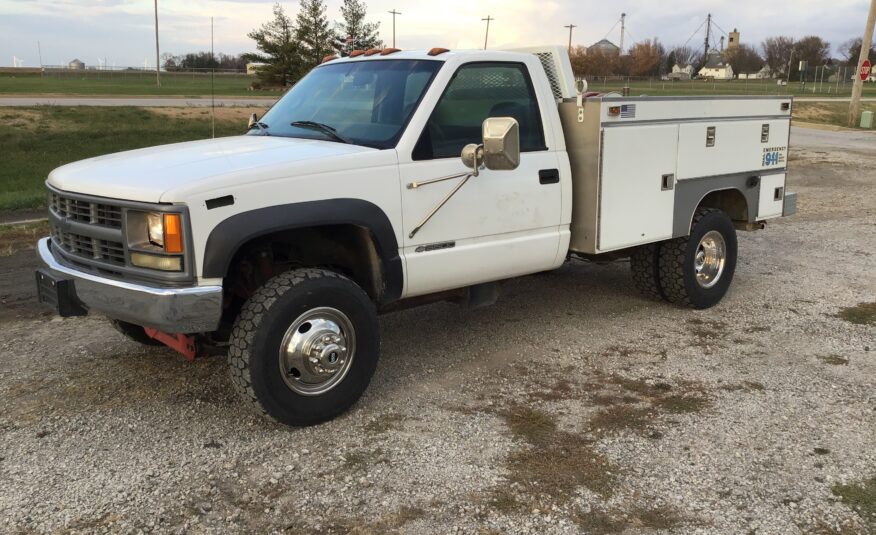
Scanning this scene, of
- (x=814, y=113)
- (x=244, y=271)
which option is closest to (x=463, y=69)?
(x=244, y=271)

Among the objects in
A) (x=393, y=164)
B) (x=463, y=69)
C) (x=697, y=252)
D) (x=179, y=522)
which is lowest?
(x=179, y=522)

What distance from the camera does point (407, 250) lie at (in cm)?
449

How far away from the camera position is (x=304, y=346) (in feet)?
13.5

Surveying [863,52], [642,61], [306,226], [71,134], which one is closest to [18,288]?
[306,226]

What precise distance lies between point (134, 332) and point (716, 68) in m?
113

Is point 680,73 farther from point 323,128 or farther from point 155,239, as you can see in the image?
point 155,239

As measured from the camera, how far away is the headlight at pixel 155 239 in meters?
3.67

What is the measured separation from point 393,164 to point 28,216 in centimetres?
799

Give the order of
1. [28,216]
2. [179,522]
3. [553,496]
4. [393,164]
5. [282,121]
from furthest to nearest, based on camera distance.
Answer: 1. [28,216]
2. [282,121]
3. [393,164]
4. [553,496]
5. [179,522]

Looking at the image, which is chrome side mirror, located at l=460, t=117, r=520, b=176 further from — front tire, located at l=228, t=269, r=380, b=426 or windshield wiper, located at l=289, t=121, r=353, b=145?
front tire, located at l=228, t=269, r=380, b=426

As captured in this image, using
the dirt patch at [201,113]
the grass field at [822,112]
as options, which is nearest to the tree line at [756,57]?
the grass field at [822,112]

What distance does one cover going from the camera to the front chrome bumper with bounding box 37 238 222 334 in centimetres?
370

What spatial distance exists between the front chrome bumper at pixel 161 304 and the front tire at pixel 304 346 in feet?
0.83

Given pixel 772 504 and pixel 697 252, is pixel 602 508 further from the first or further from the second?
pixel 697 252
